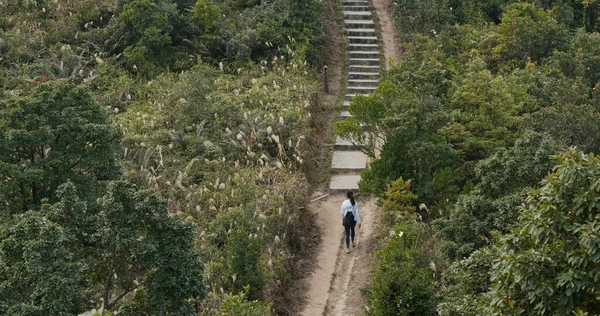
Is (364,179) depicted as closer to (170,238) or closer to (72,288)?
(170,238)

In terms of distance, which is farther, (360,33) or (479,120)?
(360,33)

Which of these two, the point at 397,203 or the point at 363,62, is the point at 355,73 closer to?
the point at 363,62

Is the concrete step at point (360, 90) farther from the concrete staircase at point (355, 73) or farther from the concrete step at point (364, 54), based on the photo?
the concrete step at point (364, 54)

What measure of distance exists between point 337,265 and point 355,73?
9.04 m

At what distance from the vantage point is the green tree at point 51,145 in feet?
43.1

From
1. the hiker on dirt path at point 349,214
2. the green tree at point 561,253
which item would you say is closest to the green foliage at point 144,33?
the hiker on dirt path at point 349,214

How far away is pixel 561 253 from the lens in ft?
29.2

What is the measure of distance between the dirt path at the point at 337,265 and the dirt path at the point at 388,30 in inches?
254

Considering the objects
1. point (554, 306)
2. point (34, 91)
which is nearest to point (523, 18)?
point (34, 91)

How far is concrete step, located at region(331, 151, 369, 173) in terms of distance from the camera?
2041cm

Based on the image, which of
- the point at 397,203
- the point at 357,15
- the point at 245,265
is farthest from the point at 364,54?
the point at 245,265

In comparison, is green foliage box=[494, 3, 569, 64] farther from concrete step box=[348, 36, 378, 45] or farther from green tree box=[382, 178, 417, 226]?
green tree box=[382, 178, 417, 226]

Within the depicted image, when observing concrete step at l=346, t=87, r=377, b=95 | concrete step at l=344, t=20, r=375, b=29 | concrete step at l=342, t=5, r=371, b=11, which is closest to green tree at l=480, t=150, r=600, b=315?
concrete step at l=346, t=87, r=377, b=95

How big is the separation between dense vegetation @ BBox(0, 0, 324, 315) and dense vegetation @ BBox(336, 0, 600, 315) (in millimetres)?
2148
